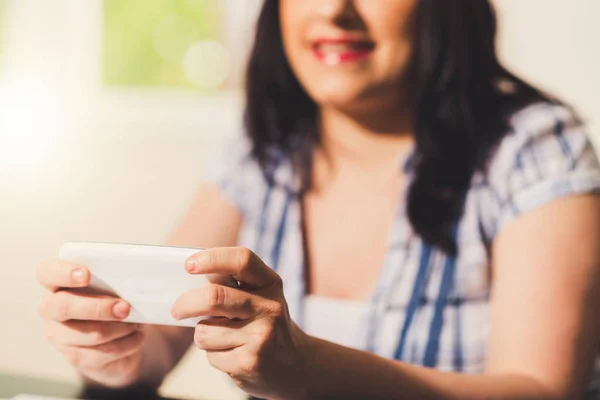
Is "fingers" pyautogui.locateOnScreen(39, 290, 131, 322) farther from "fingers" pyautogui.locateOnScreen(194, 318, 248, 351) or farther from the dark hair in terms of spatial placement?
the dark hair

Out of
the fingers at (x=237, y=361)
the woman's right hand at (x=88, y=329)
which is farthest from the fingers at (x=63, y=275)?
the fingers at (x=237, y=361)

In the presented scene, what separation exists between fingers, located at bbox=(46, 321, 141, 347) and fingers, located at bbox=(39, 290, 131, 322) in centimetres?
3

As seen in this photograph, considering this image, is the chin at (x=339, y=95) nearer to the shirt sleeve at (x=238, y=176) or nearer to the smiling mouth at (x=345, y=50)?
the smiling mouth at (x=345, y=50)

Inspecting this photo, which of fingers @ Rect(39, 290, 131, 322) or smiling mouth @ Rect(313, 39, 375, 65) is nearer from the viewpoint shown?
fingers @ Rect(39, 290, 131, 322)

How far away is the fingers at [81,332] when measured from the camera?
52 centimetres

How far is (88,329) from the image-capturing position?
0.52m

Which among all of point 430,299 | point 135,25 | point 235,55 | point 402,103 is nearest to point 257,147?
point 402,103

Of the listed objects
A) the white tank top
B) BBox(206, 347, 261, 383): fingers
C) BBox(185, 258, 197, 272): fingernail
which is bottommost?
the white tank top

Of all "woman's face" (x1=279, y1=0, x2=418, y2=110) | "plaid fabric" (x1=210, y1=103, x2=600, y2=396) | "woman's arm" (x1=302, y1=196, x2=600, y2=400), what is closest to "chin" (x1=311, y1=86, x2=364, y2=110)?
"woman's face" (x1=279, y1=0, x2=418, y2=110)

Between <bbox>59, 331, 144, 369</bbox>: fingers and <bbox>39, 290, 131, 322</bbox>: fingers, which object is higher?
<bbox>39, 290, 131, 322</bbox>: fingers

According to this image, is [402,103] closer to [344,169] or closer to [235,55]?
[344,169]

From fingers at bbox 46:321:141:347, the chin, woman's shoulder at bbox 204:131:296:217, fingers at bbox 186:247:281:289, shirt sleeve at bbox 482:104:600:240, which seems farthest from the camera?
woman's shoulder at bbox 204:131:296:217

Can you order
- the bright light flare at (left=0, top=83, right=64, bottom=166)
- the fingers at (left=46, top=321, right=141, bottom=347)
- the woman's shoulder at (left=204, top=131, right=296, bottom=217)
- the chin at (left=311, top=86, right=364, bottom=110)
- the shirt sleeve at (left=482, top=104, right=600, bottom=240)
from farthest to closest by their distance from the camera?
the bright light flare at (left=0, top=83, right=64, bottom=166) → the woman's shoulder at (left=204, top=131, right=296, bottom=217) → the chin at (left=311, top=86, right=364, bottom=110) → the shirt sleeve at (left=482, top=104, right=600, bottom=240) → the fingers at (left=46, top=321, right=141, bottom=347)

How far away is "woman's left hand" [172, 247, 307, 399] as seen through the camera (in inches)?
16.4
